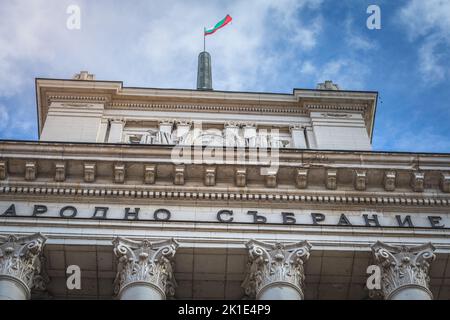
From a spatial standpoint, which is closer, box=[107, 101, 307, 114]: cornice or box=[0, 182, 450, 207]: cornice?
box=[0, 182, 450, 207]: cornice

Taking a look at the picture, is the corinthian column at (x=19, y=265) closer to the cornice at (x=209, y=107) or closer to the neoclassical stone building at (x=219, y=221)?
the neoclassical stone building at (x=219, y=221)

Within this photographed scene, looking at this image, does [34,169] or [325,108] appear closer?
[34,169]

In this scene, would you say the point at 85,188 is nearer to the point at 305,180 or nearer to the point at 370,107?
the point at 305,180

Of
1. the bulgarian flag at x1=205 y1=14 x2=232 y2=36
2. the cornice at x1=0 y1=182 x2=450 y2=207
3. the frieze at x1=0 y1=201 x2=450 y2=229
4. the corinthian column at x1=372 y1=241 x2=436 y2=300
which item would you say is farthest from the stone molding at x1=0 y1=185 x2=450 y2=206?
the bulgarian flag at x1=205 y1=14 x2=232 y2=36

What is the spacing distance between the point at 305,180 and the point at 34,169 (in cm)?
998

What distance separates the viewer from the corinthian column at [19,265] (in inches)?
882

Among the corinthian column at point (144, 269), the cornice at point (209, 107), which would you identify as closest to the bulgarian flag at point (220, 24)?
the cornice at point (209, 107)

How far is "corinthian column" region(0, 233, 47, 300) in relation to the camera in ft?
73.5

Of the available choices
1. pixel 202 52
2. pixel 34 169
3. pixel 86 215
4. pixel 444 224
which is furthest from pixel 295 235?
pixel 202 52

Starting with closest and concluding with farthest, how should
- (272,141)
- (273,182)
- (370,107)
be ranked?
(273,182), (272,141), (370,107)

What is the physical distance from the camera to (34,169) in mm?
26359

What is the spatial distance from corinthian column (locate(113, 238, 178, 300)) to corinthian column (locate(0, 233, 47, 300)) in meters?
2.61

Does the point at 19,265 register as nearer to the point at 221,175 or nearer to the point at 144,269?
the point at 144,269

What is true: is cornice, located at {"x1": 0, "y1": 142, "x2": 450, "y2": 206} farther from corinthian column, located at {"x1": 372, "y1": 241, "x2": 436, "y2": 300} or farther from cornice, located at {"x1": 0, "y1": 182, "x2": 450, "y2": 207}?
corinthian column, located at {"x1": 372, "y1": 241, "x2": 436, "y2": 300}
